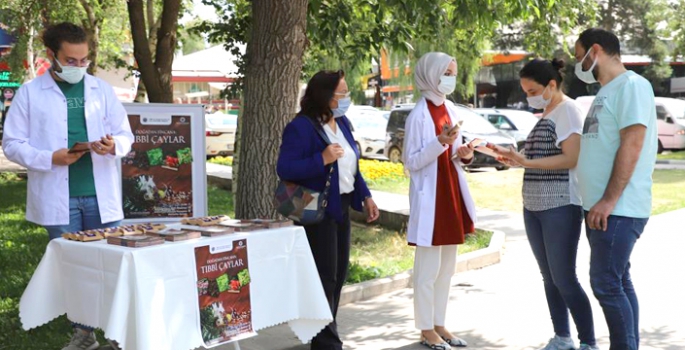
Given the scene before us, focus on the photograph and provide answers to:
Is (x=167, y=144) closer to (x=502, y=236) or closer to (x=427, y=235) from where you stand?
(x=427, y=235)

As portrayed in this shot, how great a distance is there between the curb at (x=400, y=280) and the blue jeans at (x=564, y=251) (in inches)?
93.1

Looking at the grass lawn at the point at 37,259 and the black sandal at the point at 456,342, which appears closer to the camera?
the black sandal at the point at 456,342

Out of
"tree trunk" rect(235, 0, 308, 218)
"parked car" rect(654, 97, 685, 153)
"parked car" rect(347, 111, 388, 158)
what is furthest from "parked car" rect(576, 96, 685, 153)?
"tree trunk" rect(235, 0, 308, 218)

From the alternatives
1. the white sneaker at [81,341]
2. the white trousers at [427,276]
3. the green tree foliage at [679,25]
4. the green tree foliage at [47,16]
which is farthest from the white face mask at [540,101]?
the green tree foliage at [679,25]

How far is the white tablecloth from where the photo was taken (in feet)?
13.1

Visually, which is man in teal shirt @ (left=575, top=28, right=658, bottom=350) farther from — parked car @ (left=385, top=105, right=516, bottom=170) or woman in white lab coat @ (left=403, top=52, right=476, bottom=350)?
parked car @ (left=385, top=105, right=516, bottom=170)

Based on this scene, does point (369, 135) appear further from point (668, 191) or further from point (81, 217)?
point (81, 217)

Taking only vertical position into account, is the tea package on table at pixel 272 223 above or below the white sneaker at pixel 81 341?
above

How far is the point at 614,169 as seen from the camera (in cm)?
432

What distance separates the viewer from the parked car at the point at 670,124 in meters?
25.3

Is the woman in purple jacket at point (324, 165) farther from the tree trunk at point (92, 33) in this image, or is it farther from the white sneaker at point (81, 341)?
the tree trunk at point (92, 33)

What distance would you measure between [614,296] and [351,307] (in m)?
2.98

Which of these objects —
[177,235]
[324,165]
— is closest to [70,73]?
[177,235]

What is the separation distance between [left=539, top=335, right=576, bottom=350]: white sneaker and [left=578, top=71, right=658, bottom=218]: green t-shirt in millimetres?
1240
